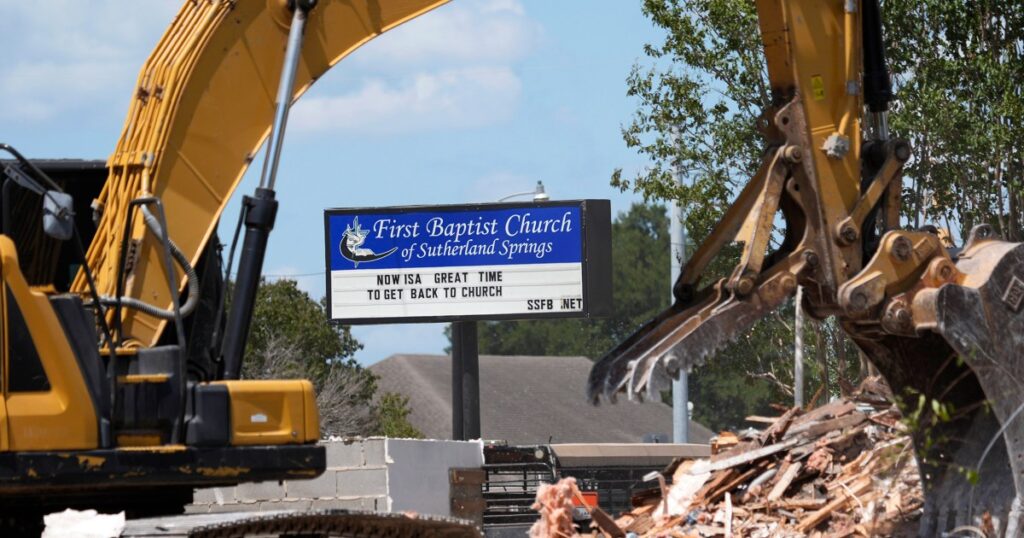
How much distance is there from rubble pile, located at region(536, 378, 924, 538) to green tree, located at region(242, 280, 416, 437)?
2613 centimetres

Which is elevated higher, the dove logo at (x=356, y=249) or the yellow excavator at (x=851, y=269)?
the dove logo at (x=356, y=249)

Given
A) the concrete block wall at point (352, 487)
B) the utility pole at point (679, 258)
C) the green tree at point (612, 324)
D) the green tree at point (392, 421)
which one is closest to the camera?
the concrete block wall at point (352, 487)

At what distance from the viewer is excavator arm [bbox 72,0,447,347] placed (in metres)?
8.77

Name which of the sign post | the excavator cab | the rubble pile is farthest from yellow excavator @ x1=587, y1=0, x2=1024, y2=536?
the sign post

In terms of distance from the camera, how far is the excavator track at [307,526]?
881 cm

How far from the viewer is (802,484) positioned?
44.0 ft

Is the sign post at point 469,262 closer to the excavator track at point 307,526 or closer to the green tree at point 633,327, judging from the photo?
the excavator track at point 307,526

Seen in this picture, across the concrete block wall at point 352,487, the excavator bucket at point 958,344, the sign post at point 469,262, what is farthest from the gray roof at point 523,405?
the excavator bucket at point 958,344

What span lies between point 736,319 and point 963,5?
16.3 meters

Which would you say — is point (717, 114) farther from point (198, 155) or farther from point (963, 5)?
point (198, 155)

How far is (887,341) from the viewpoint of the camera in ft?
35.7

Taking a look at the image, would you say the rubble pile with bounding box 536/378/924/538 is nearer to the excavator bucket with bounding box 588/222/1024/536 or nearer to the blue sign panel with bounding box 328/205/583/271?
the excavator bucket with bounding box 588/222/1024/536

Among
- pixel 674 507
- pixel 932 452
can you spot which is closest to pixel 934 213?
pixel 674 507

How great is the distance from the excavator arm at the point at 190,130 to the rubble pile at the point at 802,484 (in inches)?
213
